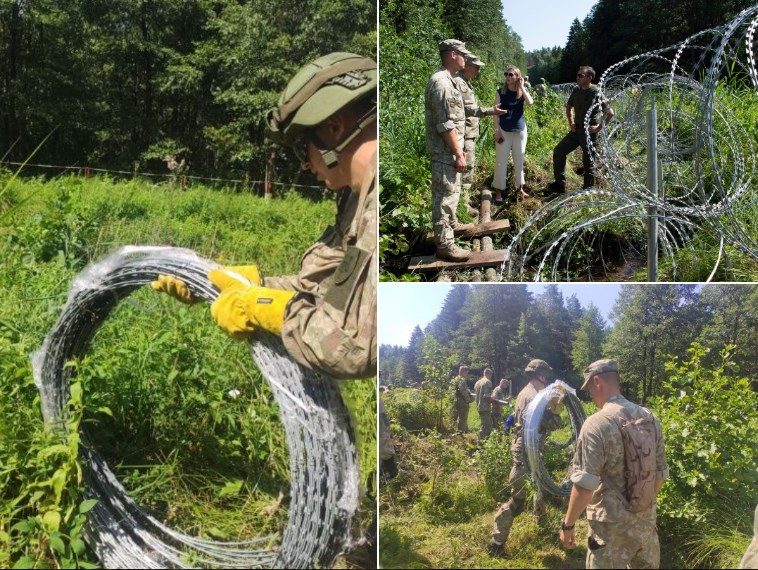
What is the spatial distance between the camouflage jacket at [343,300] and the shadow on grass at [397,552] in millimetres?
750

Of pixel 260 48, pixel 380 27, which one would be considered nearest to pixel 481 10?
pixel 380 27

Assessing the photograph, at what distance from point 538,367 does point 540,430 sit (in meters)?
0.29

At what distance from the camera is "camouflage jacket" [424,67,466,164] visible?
348 centimetres

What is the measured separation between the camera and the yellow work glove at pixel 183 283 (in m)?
3.54

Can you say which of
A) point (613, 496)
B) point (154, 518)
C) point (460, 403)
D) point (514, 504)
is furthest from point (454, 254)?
point (154, 518)

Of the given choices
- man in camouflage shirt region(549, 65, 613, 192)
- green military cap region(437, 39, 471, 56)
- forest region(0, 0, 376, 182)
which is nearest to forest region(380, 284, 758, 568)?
man in camouflage shirt region(549, 65, 613, 192)

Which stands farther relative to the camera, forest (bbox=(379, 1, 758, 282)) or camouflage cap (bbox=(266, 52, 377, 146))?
forest (bbox=(379, 1, 758, 282))

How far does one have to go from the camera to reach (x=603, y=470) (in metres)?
3.61

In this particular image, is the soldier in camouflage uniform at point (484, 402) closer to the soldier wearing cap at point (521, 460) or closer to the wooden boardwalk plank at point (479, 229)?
the soldier wearing cap at point (521, 460)

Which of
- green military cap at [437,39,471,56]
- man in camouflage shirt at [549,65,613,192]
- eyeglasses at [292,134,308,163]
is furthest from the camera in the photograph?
man in camouflage shirt at [549,65,613,192]

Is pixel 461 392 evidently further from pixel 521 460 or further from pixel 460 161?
pixel 460 161

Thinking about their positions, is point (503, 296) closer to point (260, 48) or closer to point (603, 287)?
point (603, 287)

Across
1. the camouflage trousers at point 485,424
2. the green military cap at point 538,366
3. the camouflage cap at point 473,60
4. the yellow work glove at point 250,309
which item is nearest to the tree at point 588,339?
the green military cap at point 538,366

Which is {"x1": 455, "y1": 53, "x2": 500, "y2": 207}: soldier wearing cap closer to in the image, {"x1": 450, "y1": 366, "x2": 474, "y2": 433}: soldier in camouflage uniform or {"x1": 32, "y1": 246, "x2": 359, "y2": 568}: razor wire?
{"x1": 450, "y1": 366, "x2": 474, "y2": 433}: soldier in camouflage uniform
